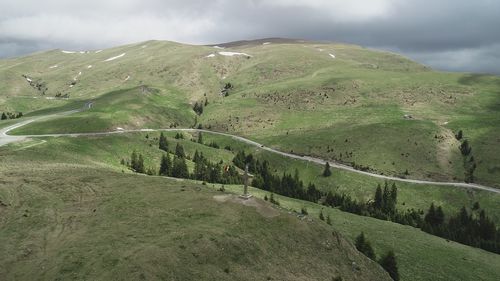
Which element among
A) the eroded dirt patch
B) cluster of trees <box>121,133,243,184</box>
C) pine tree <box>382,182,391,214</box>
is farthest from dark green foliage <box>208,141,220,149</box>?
the eroded dirt patch

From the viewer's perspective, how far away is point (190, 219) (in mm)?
50438

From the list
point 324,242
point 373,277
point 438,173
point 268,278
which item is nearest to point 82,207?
point 268,278

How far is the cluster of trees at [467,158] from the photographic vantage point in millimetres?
139625

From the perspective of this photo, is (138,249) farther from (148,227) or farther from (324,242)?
(324,242)

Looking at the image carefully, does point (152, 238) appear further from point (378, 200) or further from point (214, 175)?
point (378, 200)

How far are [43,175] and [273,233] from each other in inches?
1605

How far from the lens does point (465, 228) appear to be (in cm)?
10244

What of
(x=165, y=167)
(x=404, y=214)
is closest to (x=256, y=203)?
(x=404, y=214)

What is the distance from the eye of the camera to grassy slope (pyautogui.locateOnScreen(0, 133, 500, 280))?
4131 centimetres

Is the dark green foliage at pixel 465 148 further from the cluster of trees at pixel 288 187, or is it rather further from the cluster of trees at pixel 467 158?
the cluster of trees at pixel 288 187

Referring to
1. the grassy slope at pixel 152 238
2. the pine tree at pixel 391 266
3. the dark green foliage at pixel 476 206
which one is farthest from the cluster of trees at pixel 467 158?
the grassy slope at pixel 152 238

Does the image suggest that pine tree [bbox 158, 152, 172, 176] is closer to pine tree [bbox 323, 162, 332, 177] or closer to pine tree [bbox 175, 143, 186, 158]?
pine tree [bbox 175, 143, 186, 158]

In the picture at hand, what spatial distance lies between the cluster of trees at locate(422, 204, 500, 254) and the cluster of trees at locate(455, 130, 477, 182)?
93.6ft

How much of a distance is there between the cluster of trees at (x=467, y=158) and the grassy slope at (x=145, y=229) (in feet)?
203
